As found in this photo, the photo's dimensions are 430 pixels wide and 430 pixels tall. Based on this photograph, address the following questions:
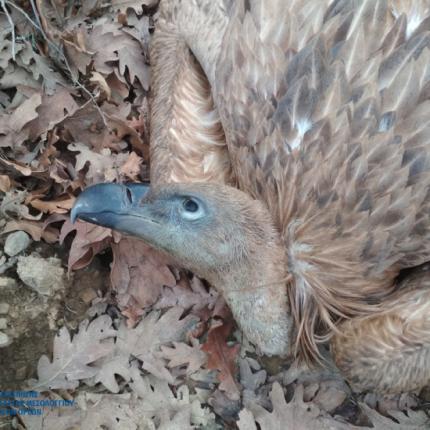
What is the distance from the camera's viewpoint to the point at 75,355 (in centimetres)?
334

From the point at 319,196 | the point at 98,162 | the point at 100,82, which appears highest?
the point at 319,196

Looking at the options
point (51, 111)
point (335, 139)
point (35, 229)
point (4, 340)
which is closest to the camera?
point (335, 139)

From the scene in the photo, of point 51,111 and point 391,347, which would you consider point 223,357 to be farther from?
point 51,111

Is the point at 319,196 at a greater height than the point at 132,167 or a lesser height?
greater

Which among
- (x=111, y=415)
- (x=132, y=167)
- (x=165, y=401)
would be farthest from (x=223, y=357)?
(x=132, y=167)

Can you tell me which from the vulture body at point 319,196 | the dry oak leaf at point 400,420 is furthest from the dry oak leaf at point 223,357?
the dry oak leaf at point 400,420

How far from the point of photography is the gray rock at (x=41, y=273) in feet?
11.1

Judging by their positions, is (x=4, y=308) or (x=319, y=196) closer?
(x=319, y=196)

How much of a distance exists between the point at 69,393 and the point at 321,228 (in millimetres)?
1742

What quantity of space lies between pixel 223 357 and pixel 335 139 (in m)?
1.52

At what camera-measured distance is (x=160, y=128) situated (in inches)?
133

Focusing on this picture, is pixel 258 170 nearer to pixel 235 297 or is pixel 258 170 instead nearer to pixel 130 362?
pixel 235 297

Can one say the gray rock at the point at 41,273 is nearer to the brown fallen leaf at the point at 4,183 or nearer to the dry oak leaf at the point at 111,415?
the brown fallen leaf at the point at 4,183

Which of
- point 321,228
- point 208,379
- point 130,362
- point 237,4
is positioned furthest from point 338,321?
point 237,4
